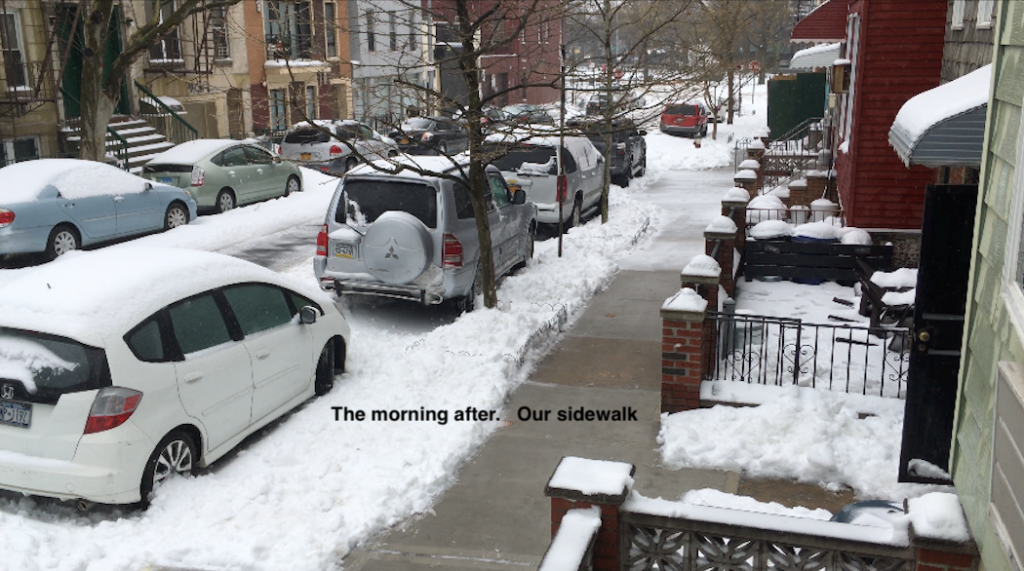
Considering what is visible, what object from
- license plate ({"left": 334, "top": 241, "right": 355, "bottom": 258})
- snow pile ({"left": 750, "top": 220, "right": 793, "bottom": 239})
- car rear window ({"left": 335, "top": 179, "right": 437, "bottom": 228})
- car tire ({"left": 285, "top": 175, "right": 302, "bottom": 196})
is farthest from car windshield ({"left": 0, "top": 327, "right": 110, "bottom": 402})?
car tire ({"left": 285, "top": 175, "right": 302, "bottom": 196})

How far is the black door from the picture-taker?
18.6 feet

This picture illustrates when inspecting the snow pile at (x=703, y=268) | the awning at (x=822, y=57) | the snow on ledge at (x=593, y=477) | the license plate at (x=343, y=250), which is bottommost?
the snow on ledge at (x=593, y=477)

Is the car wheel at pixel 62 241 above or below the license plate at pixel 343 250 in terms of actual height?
below

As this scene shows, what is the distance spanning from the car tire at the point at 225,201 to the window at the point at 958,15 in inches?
560

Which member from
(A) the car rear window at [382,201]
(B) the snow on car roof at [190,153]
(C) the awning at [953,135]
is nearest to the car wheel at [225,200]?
(B) the snow on car roof at [190,153]

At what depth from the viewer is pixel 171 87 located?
29.6 meters

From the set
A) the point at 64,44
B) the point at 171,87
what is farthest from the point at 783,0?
the point at 64,44

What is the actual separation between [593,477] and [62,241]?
42.5 feet

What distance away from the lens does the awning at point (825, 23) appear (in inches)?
737

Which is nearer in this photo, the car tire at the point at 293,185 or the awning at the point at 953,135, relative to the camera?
the awning at the point at 953,135

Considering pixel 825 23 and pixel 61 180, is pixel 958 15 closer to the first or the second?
pixel 825 23

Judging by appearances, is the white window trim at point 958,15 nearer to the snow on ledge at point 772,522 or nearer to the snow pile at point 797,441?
the snow pile at point 797,441

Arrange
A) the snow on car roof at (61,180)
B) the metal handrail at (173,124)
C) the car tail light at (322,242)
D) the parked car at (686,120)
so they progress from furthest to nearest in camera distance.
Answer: the parked car at (686,120), the metal handrail at (173,124), the snow on car roof at (61,180), the car tail light at (322,242)

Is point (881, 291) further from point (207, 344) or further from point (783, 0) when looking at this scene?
point (783, 0)
